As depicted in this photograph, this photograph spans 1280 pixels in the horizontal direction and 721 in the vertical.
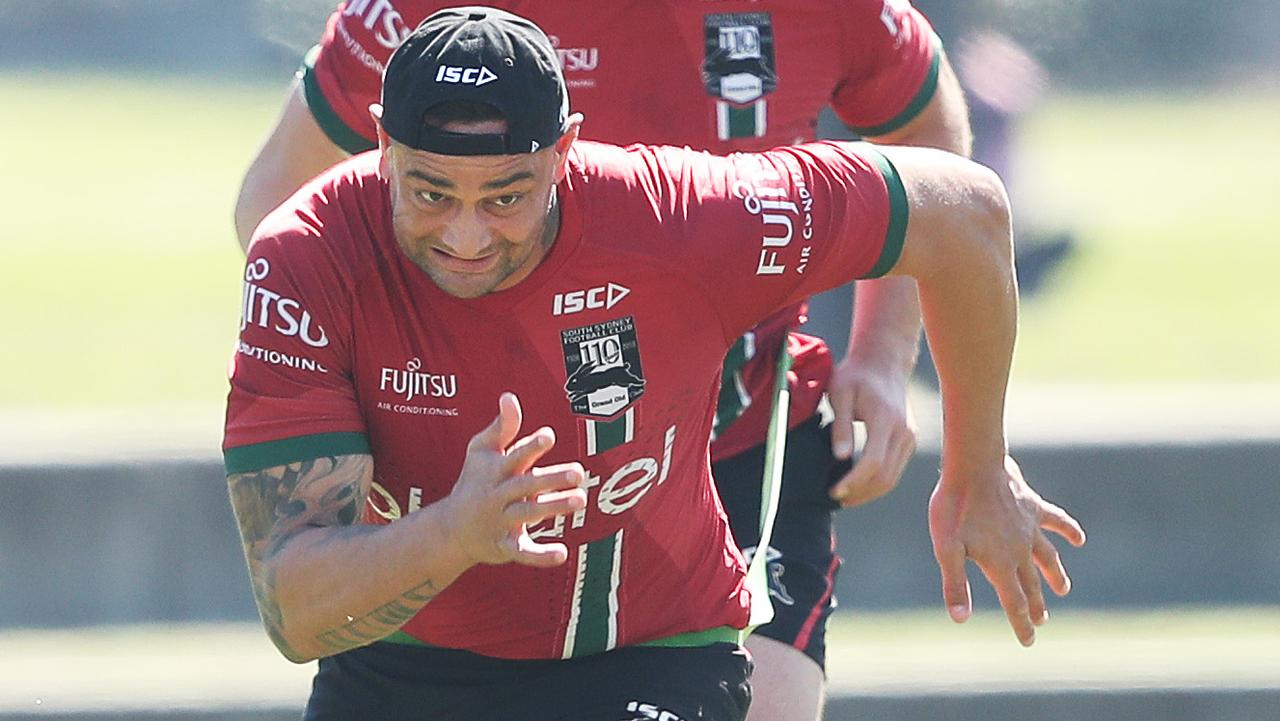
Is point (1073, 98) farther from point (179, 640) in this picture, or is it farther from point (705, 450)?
point (705, 450)

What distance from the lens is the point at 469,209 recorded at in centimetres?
340

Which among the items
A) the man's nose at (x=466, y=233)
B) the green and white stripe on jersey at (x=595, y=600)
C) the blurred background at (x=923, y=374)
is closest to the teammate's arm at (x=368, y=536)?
the man's nose at (x=466, y=233)

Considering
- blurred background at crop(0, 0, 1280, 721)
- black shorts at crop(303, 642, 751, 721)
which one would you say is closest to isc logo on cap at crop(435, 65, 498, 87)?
black shorts at crop(303, 642, 751, 721)

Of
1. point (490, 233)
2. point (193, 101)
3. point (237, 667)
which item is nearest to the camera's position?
point (490, 233)

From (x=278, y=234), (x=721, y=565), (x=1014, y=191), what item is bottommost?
(x=1014, y=191)

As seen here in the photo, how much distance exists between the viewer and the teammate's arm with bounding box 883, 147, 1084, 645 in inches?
156

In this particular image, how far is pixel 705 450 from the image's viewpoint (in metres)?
3.96

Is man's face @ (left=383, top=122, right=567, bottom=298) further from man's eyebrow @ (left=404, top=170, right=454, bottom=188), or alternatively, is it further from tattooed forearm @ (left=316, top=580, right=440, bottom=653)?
tattooed forearm @ (left=316, top=580, right=440, bottom=653)

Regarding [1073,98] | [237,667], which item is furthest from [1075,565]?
[1073,98]

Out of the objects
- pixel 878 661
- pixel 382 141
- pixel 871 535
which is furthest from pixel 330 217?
pixel 871 535

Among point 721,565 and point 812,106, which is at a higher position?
point 812,106

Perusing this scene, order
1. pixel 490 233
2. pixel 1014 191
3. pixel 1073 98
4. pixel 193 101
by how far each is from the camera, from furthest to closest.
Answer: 1. pixel 193 101
2. pixel 1073 98
3. pixel 1014 191
4. pixel 490 233

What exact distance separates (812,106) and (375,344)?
4.65 feet

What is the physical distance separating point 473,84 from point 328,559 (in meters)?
0.74
